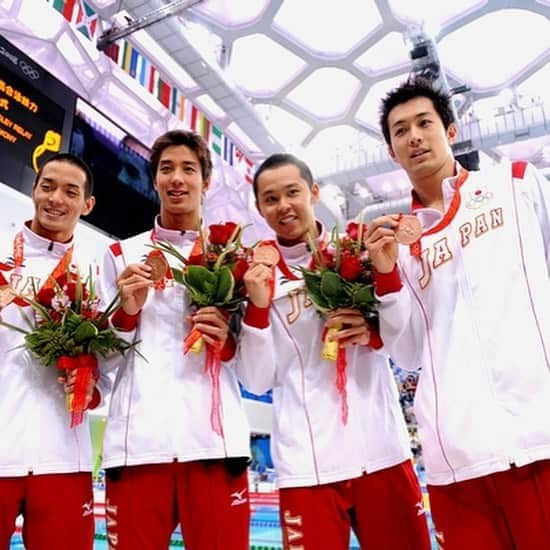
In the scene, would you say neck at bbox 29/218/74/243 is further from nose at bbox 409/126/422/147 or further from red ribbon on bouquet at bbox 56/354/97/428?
nose at bbox 409/126/422/147

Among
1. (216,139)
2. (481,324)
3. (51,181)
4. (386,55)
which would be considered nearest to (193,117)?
(216,139)

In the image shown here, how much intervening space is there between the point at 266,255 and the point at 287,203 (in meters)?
0.32

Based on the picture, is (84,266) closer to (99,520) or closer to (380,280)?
(380,280)

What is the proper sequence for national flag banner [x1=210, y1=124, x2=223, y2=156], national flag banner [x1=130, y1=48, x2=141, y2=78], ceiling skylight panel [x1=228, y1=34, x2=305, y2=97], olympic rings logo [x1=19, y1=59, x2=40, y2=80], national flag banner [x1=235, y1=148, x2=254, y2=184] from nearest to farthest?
olympic rings logo [x1=19, y1=59, x2=40, y2=80]
national flag banner [x1=130, y1=48, x2=141, y2=78]
ceiling skylight panel [x1=228, y1=34, x2=305, y2=97]
national flag banner [x1=210, y1=124, x2=223, y2=156]
national flag banner [x1=235, y1=148, x2=254, y2=184]

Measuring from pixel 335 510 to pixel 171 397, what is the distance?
26.5 inches

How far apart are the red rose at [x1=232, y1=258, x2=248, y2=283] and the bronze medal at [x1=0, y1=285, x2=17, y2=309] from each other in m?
0.87

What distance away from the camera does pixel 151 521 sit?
1.81 metres

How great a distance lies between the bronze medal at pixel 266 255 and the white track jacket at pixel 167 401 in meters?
0.33

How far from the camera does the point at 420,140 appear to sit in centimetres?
201

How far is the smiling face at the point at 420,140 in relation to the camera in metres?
2.00

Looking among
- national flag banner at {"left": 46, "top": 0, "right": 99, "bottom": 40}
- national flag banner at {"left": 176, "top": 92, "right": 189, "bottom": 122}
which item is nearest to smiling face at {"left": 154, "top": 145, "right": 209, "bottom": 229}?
national flag banner at {"left": 46, "top": 0, "right": 99, "bottom": 40}

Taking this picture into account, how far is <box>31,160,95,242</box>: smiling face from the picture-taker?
8.11 ft

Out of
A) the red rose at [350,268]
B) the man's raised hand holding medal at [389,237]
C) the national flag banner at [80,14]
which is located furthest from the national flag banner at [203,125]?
the man's raised hand holding medal at [389,237]

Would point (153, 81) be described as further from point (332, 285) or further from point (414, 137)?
point (332, 285)
